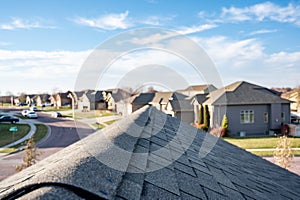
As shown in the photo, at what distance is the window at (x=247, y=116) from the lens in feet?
108

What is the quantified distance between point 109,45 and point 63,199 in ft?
11.5

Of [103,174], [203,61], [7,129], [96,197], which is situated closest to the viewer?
[96,197]

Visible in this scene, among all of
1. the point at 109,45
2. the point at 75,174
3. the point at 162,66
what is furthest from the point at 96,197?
the point at 162,66

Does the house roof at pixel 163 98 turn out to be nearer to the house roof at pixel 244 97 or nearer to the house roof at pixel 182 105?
the house roof at pixel 182 105

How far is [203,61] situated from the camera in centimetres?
488

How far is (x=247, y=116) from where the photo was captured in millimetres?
33062

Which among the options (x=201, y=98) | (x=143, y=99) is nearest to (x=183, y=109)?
(x=201, y=98)

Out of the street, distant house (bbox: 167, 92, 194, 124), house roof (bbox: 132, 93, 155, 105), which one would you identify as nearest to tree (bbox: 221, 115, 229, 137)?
distant house (bbox: 167, 92, 194, 124)

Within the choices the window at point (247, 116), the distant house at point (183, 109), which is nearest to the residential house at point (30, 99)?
the distant house at point (183, 109)

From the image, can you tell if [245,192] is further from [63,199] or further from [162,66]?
[162,66]

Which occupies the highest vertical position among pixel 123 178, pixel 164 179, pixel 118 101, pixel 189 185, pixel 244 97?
pixel 244 97

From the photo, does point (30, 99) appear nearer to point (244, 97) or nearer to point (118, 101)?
point (244, 97)

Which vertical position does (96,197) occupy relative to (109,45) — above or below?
below

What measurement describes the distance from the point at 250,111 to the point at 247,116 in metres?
0.81
